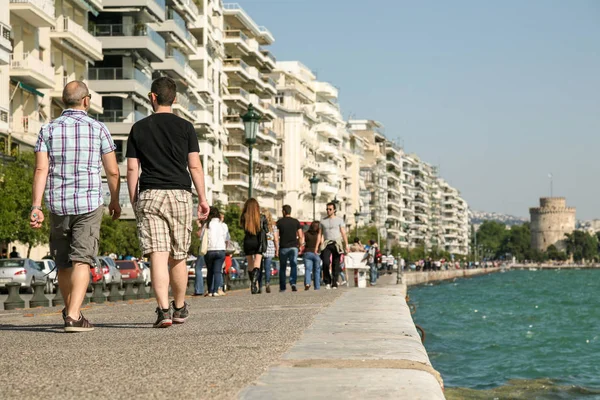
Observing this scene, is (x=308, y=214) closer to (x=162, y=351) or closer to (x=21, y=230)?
(x=21, y=230)

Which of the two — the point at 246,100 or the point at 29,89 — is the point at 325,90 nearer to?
the point at 246,100

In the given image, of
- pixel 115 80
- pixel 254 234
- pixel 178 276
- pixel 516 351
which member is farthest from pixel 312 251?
Answer: pixel 115 80

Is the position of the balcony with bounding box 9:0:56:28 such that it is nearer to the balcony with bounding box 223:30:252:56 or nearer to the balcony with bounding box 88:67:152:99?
the balcony with bounding box 88:67:152:99

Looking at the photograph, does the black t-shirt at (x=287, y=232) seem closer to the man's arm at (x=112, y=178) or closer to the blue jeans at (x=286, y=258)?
the blue jeans at (x=286, y=258)

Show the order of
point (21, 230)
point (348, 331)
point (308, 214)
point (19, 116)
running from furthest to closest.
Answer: point (308, 214) < point (19, 116) < point (21, 230) < point (348, 331)

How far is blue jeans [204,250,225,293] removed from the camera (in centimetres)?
2311

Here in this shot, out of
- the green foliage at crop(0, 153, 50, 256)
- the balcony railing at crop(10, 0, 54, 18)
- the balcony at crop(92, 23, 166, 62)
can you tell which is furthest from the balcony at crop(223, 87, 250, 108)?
the green foliage at crop(0, 153, 50, 256)

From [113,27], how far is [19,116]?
1792 cm

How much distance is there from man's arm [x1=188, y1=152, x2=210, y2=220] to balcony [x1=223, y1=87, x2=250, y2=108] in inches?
3386

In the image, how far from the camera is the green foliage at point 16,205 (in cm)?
4194

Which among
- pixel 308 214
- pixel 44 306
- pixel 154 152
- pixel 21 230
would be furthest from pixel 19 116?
pixel 308 214

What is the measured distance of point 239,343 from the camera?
28.6ft

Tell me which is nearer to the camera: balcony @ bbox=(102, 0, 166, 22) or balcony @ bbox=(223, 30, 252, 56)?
balcony @ bbox=(102, 0, 166, 22)

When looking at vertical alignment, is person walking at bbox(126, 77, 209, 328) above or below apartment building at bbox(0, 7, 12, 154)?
below
